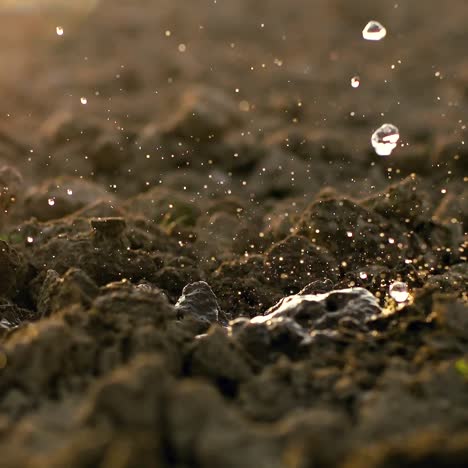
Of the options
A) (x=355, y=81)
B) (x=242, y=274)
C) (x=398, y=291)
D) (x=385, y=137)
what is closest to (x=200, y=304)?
(x=242, y=274)

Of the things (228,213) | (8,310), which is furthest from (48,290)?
(228,213)

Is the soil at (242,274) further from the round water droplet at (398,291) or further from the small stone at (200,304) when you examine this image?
the round water droplet at (398,291)

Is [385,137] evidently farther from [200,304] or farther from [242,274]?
[200,304]

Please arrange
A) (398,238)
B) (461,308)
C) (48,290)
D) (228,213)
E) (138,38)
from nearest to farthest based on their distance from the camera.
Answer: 1. (461,308)
2. (48,290)
3. (398,238)
4. (228,213)
5. (138,38)

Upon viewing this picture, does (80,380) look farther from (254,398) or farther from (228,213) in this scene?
(228,213)

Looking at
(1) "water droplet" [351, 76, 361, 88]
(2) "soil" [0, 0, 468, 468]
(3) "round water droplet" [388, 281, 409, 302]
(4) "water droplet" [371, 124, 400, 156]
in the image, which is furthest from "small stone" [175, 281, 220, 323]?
(1) "water droplet" [351, 76, 361, 88]

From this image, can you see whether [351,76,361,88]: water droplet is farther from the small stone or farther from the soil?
the small stone
